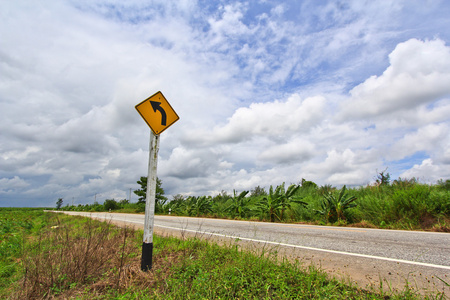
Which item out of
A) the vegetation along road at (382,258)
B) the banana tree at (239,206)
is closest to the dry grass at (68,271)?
the vegetation along road at (382,258)

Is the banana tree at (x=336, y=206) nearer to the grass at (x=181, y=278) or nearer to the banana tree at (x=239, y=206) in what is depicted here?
the banana tree at (x=239, y=206)

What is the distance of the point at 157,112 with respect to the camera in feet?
14.9

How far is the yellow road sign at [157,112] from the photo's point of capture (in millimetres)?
4422

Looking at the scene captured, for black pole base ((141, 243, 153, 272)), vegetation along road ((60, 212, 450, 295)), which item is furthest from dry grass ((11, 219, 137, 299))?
vegetation along road ((60, 212, 450, 295))

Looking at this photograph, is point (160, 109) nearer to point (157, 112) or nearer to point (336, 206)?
point (157, 112)

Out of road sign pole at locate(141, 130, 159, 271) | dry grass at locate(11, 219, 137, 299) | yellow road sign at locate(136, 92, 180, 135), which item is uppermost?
yellow road sign at locate(136, 92, 180, 135)

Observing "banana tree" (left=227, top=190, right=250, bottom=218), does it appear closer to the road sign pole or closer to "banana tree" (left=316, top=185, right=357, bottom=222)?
"banana tree" (left=316, top=185, right=357, bottom=222)

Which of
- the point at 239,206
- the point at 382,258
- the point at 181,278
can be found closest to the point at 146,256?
the point at 181,278

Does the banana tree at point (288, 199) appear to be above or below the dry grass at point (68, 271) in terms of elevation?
above

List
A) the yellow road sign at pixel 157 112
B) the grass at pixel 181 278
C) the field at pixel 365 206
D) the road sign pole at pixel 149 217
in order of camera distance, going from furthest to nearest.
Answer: the field at pixel 365 206, the yellow road sign at pixel 157 112, the road sign pole at pixel 149 217, the grass at pixel 181 278

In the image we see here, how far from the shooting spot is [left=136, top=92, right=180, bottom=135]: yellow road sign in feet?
14.5

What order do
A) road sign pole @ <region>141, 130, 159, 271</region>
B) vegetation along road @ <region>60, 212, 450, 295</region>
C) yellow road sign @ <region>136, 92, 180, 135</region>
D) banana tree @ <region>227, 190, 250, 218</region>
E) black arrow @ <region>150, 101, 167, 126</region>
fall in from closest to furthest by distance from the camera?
vegetation along road @ <region>60, 212, 450, 295</region>, road sign pole @ <region>141, 130, 159, 271</region>, yellow road sign @ <region>136, 92, 180, 135</region>, black arrow @ <region>150, 101, 167, 126</region>, banana tree @ <region>227, 190, 250, 218</region>

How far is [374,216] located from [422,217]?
1573 mm

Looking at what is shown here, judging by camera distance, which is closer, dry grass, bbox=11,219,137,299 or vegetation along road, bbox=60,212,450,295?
vegetation along road, bbox=60,212,450,295
